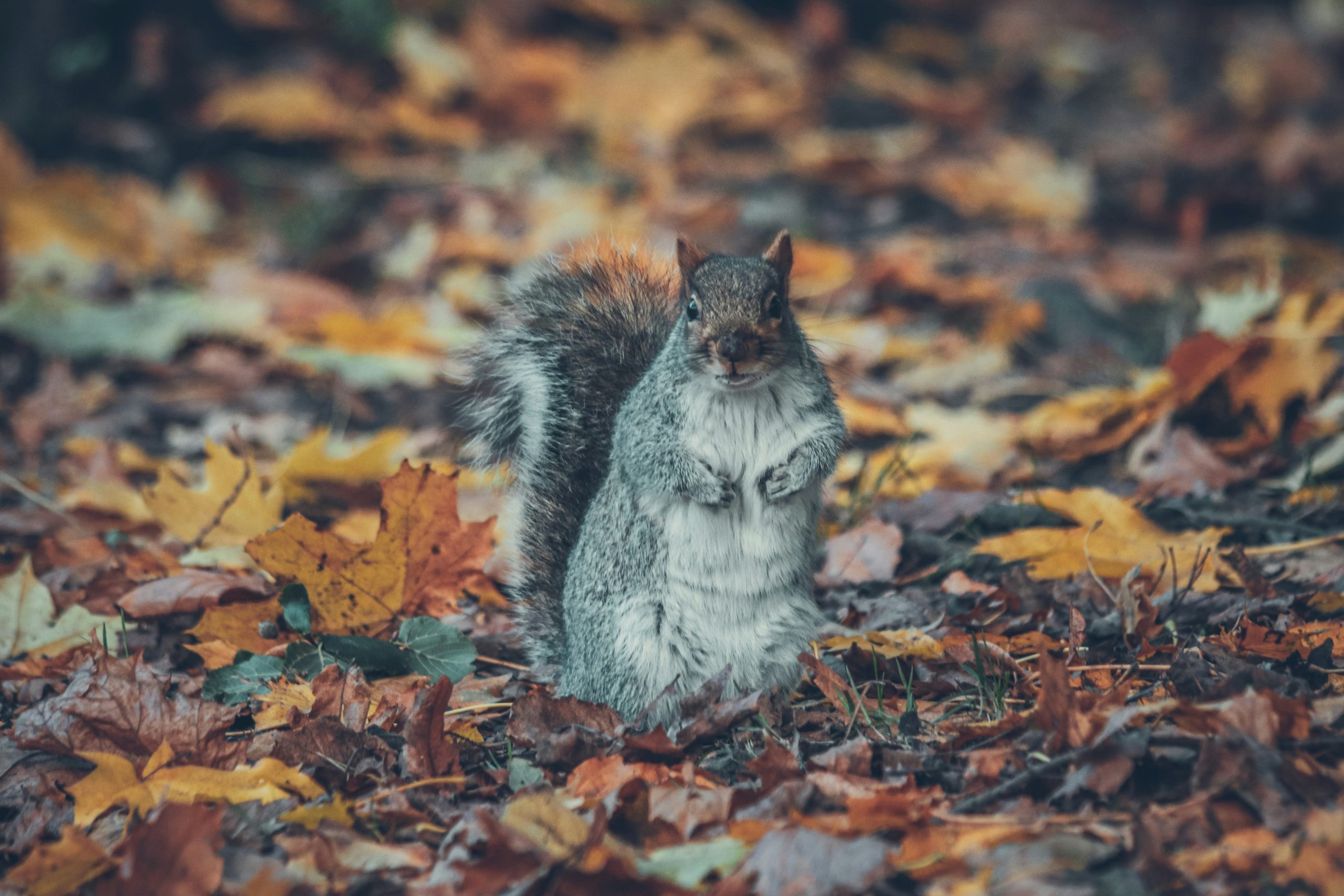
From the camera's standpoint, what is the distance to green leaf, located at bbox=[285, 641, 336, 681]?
6.96ft

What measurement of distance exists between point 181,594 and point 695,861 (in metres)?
1.38

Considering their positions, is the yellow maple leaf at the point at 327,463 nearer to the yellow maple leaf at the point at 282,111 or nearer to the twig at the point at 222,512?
the twig at the point at 222,512

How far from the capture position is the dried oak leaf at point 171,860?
4.82ft

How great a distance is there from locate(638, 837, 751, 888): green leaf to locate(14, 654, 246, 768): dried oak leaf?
0.75m

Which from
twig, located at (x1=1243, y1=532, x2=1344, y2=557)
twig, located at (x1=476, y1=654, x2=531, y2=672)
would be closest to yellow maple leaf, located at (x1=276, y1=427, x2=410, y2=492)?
twig, located at (x1=476, y1=654, x2=531, y2=672)

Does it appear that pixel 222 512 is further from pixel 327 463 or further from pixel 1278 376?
pixel 1278 376

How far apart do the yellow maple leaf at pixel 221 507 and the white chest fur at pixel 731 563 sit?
1.08 metres

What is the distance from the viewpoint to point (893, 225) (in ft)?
17.1

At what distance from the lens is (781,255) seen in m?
2.16

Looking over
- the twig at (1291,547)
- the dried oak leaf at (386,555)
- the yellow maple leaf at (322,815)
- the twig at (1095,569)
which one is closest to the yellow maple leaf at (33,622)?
the dried oak leaf at (386,555)

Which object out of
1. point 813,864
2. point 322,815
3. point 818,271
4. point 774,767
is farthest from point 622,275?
point 818,271

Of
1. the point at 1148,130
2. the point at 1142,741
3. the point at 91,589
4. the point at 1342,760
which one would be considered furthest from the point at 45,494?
the point at 1148,130

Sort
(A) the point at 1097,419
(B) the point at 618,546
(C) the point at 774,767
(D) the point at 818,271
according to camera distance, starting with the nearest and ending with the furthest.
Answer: (C) the point at 774,767 < (B) the point at 618,546 < (A) the point at 1097,419 < (D) the point at 818,271

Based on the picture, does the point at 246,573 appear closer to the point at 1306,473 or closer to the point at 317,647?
the point at 317,647
